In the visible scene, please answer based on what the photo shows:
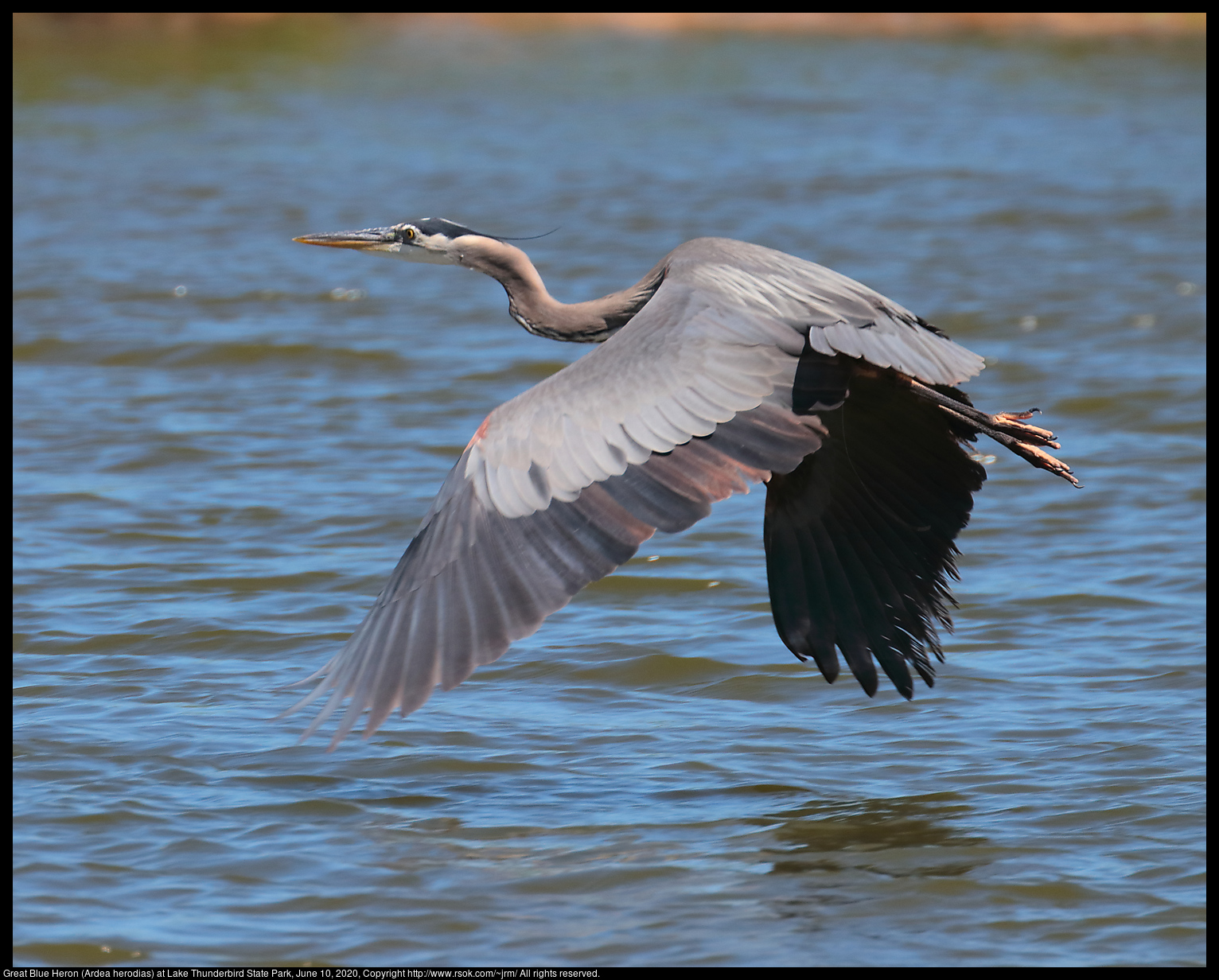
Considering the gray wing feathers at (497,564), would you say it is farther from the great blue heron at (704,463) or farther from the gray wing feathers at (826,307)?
the gray wing feathers at (826,307)

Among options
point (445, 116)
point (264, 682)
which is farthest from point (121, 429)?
point (445, 116)

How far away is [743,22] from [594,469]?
28.1m

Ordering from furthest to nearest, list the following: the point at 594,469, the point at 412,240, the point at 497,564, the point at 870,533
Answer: the point at 412,240
the point at 870,533
the point at 594,469
the point at 497,564

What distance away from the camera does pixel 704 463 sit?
17.3 feet

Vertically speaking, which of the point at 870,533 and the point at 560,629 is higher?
the point at 870,533

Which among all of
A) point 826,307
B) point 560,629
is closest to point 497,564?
point 826,307

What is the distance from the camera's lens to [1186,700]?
6.72 metres

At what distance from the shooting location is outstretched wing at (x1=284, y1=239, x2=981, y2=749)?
493 centimetres

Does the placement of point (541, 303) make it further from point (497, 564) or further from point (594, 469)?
point (497, 564)

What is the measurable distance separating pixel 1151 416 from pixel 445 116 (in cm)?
1380

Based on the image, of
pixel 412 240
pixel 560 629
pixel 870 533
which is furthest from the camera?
pixel 560 629

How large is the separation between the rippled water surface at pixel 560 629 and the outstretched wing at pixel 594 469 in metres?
0.78

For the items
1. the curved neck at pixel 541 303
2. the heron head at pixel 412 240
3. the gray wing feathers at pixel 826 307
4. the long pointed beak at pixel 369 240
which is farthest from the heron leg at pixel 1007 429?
the long pointed beak at pixel 369 240
